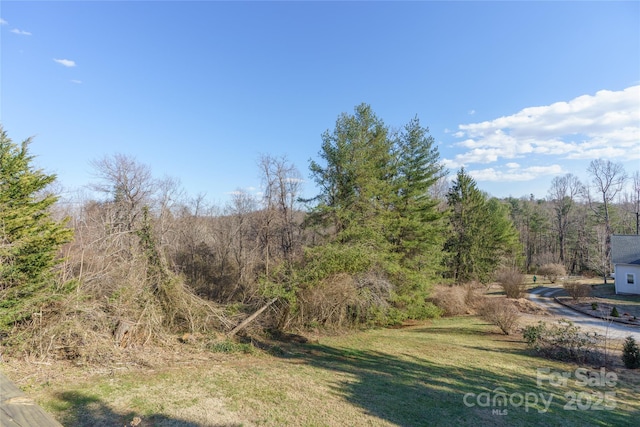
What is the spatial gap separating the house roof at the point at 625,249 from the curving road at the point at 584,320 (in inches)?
231

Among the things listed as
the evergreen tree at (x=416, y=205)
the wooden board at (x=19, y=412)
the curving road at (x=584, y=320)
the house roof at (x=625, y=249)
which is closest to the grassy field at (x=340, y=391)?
the wooden board at (x=19, y=412)

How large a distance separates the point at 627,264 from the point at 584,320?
12752mm

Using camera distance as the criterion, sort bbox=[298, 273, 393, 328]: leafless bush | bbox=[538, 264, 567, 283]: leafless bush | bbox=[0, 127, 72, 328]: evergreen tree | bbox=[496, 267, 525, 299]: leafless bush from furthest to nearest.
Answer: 1. bbox=[538, 264, 567, 283]: leafless bush
2. bbox=[496, 267, 525, 299]: leafless bush
3. bbox=[298, 273, 393, 328]: leafless bush
4. bbox=[0, 127, 72, 328]: evergreen tree

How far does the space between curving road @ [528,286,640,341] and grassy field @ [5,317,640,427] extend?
5621 millimetres

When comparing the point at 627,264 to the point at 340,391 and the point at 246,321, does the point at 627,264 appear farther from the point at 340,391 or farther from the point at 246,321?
the point at 246,321

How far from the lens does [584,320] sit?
2066cm

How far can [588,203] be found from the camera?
45.6m

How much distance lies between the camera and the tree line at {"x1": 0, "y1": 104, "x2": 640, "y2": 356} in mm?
8469

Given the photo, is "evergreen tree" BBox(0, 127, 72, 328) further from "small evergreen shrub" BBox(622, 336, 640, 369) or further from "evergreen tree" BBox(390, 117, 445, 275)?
"small evergreen shrub" BBox(622, 336, 640, 369)

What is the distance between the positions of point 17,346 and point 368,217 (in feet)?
44.9

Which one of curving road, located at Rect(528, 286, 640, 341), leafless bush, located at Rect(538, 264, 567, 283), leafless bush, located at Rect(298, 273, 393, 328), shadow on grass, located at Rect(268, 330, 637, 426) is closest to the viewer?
shadow on grass, located at Rect(268, 330, 637, 426)

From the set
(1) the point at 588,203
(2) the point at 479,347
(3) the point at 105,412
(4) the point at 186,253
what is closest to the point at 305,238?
(4) the point at 186,253

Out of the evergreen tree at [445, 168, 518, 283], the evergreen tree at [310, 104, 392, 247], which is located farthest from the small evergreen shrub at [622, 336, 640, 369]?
the evergreen tree at [445, 168, 518, 283]

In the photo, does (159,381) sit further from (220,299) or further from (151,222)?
(220,299)
